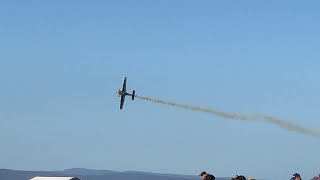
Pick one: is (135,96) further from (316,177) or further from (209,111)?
(316,177)

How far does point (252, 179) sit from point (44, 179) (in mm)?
8742

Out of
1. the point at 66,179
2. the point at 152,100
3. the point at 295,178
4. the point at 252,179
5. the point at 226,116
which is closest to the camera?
the point at 66,179

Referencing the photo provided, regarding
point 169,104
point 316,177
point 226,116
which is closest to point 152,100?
point 169,104

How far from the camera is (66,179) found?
28078 millimetres

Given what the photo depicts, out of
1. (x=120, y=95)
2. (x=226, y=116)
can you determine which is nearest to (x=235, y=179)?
(x=226, y=116)

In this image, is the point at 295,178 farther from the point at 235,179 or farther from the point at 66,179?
the point at 66,179

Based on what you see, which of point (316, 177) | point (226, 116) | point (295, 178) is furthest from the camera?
point (226, 116)

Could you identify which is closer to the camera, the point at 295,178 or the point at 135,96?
the point at 295,178

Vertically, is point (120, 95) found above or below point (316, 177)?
above

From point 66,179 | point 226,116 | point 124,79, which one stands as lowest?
point 66,179

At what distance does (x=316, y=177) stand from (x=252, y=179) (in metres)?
6.64

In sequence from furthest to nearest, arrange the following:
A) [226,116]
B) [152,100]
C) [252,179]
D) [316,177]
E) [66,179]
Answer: [152,100]
[226,116]
[316,177]
[252,179]
[66,179]

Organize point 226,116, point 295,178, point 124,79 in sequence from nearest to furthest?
point 295,178
point 226,116
point 124,79

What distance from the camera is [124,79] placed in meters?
79.1
